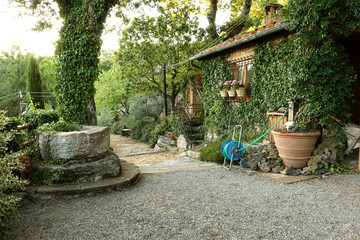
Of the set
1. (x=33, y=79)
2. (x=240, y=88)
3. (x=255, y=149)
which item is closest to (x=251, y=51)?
(x=240, y=88)

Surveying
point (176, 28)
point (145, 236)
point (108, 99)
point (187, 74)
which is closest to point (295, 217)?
point (145, 236)

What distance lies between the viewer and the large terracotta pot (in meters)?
4.80

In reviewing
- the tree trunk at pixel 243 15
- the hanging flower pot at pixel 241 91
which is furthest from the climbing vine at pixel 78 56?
the tree trunk at pixel 243 15

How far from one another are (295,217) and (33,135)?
4.83 m

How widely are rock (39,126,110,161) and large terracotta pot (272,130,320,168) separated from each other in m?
3.59

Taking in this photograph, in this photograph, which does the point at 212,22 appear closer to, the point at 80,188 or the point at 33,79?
the point at 80,188

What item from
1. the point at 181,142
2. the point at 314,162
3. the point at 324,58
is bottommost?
the point at 181,142

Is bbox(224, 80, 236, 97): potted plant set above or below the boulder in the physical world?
above

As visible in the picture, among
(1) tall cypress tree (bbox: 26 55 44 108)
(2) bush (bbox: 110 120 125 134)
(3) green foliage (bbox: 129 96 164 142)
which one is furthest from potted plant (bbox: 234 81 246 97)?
(1) tall cypress tree (bbox: 26 55 44 108)

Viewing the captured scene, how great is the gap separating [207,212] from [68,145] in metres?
2.43

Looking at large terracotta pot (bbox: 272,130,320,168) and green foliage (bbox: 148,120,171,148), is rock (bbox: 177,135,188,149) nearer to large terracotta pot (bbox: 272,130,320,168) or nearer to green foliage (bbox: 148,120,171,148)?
green foliage (bbox: 148,120,171,148)

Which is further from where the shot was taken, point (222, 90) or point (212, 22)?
point (212, 22)

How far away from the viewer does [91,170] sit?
4.11 meters

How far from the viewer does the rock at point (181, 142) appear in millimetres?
9438
